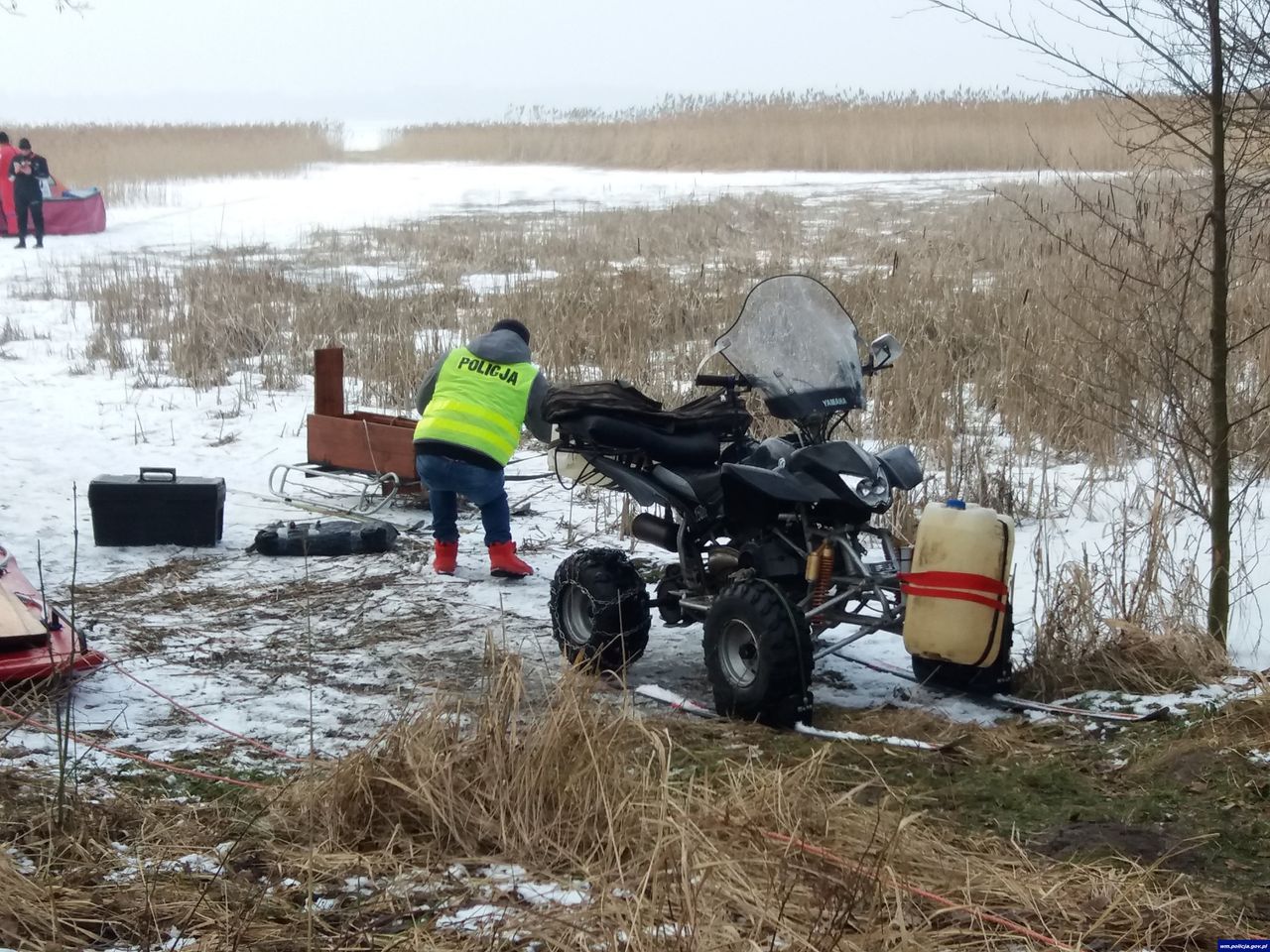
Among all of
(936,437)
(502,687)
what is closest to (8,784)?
(502,687)

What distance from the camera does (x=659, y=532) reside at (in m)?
5.50

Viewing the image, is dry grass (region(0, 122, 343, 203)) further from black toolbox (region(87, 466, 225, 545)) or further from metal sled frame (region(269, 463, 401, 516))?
black toolbox (region(87, 466, 225, 545))

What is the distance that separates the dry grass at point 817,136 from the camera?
30.4m

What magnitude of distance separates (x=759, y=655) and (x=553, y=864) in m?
1.60

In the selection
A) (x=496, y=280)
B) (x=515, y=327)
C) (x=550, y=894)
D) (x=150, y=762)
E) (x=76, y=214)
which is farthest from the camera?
(x=76, y=214)

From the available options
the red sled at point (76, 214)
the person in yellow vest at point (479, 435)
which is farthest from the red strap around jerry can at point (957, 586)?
the red sled at point (76, 214)

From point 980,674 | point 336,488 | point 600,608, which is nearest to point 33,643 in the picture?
point 600,608

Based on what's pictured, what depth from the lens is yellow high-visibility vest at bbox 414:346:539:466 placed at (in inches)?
273

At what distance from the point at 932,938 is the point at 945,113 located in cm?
3308

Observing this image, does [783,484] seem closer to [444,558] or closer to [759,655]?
[759,655]

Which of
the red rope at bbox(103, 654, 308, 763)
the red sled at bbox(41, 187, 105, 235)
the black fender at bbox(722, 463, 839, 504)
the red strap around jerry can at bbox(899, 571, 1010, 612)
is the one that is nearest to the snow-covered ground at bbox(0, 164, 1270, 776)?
the red rope at bbox(103, 654, 308, 763)

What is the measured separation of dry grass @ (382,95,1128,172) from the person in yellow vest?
2113 centimetres

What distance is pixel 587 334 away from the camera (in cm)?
1142

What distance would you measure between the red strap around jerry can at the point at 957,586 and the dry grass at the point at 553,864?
1041mm
